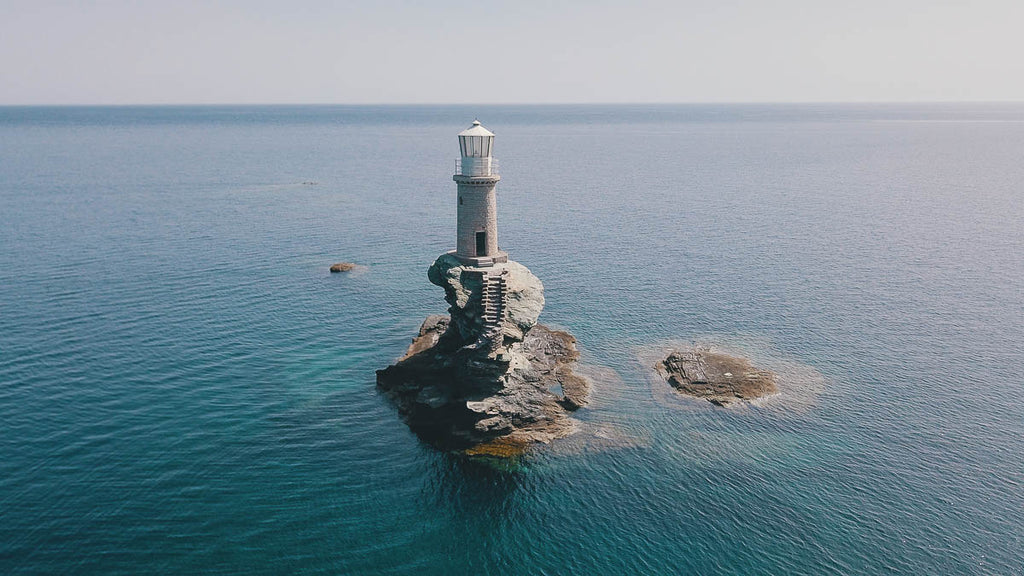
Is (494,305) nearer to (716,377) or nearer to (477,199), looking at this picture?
(477,199)

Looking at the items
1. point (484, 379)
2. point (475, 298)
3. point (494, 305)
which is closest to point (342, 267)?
point (475, 298)

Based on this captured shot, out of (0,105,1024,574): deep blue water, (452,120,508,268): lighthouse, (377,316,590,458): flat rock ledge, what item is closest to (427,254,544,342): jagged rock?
(452,120,508,268): lighthouse

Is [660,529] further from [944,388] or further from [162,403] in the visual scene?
[162,403]

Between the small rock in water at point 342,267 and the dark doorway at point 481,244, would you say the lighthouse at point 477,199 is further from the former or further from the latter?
→ the small rock in water at point 342,267

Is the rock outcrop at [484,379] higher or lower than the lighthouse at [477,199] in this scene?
lower

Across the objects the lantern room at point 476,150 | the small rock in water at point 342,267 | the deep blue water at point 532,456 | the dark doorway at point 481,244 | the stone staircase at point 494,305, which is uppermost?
the lantern room at point 476,150

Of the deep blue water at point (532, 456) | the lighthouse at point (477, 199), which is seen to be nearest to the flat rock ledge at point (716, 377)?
the deep blue water at point (532, 456)

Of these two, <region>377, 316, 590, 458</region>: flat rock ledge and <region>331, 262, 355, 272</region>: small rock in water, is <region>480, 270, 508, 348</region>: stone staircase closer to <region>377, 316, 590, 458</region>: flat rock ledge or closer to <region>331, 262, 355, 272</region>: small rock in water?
<region>377, 316, 590, 458</region>: flat rock ledge
